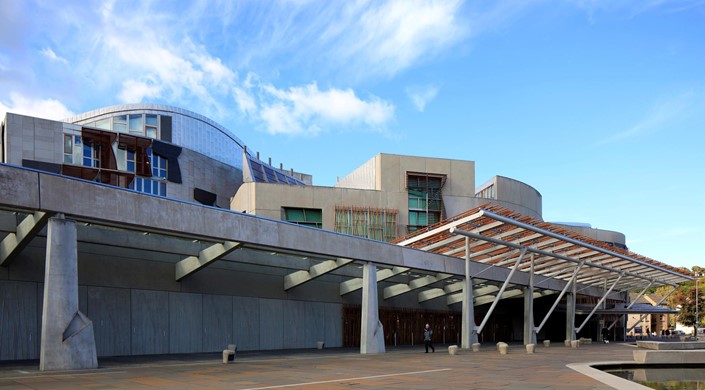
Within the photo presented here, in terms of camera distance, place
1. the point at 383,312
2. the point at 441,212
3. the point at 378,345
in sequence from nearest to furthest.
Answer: the point at 378,345
the point at 383,312
the point at 441,212

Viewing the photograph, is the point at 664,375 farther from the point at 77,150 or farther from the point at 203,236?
the point at 77,150

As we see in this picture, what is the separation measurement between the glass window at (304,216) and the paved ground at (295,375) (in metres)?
24.7

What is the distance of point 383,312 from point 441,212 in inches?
623

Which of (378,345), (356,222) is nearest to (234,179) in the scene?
(356,222)

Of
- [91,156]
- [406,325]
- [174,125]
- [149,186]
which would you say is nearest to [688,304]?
[406,325]

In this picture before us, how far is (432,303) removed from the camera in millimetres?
46188

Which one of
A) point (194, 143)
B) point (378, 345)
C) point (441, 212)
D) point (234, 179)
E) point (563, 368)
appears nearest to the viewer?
point (563, 368)

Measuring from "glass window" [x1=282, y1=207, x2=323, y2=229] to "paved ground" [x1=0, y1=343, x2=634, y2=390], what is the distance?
2468cm

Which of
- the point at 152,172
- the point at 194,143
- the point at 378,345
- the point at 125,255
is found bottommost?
the point at 378,345

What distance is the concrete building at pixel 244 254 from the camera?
Answer: 19891 mm

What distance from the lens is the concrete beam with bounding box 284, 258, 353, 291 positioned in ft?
98.8

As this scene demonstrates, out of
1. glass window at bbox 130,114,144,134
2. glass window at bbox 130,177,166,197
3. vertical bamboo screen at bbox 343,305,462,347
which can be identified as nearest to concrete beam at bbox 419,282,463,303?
vertical bamboo screen at bbox 343,305,462,347

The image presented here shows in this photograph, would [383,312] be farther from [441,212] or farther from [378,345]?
[441,212]

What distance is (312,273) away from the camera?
105ft
